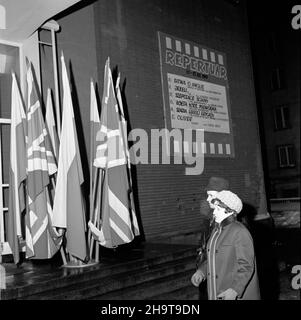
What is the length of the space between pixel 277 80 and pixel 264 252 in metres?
18.6

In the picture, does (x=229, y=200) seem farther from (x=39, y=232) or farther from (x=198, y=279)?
(x=39, y=232)

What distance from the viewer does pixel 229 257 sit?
3240 millimetres

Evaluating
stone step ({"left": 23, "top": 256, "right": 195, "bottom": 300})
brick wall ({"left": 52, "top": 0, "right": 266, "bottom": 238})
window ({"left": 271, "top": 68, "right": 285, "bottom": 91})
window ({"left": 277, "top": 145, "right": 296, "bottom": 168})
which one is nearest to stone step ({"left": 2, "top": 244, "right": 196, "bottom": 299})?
stone step ({"left": 23, "top": 256, "right": 195, "bottom": 300})

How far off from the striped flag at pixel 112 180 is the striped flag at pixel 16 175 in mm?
918

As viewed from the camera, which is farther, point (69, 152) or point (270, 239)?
point (270, 239)

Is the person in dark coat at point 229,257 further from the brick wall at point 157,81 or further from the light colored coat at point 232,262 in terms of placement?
the brick wall at point 157,81

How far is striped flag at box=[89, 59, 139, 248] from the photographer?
196 inches

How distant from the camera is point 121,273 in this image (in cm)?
488

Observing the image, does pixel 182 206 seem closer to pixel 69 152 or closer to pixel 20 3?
pixel 69 152

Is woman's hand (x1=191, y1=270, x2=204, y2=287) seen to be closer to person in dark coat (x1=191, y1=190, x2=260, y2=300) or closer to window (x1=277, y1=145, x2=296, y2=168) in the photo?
person in dark coat (x1=191, y1=190, x2=260, y2=300)

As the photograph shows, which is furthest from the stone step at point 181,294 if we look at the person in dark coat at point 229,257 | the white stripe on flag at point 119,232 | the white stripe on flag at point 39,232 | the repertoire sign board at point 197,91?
the repertoire sign board at point 197,91

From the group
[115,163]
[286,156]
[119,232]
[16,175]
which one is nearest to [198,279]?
[119,232]
